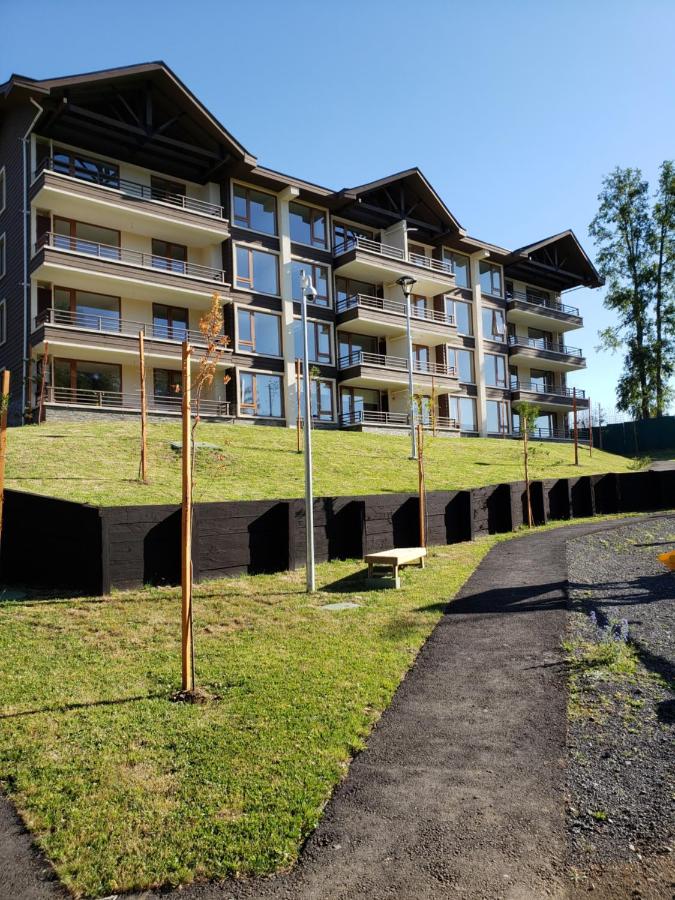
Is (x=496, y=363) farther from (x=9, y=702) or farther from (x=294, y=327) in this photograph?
(x=9, y=702)

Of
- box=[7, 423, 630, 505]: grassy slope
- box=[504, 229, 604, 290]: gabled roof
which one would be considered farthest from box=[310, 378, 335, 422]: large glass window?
box=[504, 229, 604, 290]: gabled roof

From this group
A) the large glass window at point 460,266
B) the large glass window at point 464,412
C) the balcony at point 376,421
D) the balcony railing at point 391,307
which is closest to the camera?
the balcony at point 376,421

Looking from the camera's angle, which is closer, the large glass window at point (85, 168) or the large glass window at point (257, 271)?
the large glass window at point (85, 168)

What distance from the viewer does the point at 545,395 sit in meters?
43.1

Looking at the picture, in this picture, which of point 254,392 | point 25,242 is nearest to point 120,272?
point 25,242

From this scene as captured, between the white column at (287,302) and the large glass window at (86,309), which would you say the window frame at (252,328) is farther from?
the large glass window at (86,309)

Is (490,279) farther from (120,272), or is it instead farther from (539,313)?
(120,272)

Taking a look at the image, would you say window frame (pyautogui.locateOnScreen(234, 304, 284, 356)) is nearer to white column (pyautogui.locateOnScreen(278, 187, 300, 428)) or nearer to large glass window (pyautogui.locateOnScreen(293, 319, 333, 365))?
white column (pyautogui.locateOnScreen(278, 187, 300, 428))

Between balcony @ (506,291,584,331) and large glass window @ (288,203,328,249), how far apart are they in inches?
609

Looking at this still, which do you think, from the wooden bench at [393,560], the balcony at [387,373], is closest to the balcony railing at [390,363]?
the balcony at [387,373]

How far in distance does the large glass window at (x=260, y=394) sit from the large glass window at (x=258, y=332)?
1.25 meters

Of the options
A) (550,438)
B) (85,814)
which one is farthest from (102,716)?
(550,438)

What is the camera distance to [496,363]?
4159 centimetres

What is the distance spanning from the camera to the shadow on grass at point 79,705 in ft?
17.3
